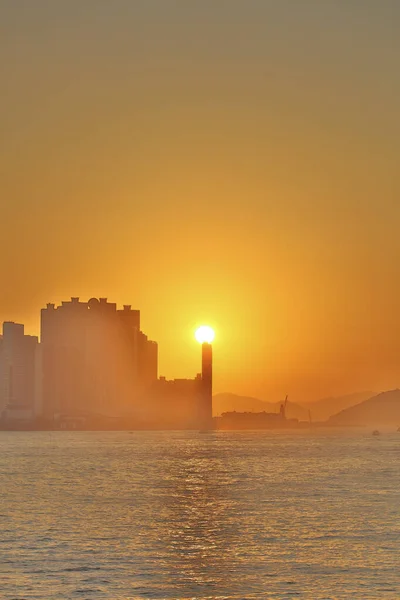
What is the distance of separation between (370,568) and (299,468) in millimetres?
123649

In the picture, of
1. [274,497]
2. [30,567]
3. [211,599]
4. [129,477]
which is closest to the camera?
[211,599]

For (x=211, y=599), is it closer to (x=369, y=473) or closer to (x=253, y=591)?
(x=253, y=591)

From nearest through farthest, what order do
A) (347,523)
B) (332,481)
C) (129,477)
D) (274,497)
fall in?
(347,523), (274,497), (332,481), (129,477)

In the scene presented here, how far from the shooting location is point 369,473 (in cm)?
16138

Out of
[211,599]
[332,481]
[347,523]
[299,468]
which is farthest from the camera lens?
[299,468]

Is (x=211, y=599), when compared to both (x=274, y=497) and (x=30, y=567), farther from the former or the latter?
(x=274, y=497)

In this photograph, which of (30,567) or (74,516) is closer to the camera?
(30,567)

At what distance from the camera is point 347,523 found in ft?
266

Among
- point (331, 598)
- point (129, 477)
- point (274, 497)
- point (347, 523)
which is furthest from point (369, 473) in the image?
point (331, 598)

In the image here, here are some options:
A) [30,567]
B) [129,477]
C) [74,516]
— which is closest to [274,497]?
[74,516]

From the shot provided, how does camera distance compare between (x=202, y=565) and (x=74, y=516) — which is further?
(x=74, y=516)

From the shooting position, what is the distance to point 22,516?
288 feet

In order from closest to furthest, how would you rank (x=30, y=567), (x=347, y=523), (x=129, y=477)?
(x=30, y=567), (x=347, y=523), (x=129, y=477)

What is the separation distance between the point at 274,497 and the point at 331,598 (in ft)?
204
